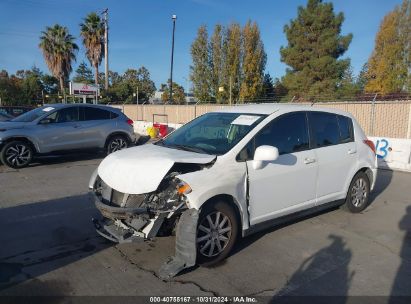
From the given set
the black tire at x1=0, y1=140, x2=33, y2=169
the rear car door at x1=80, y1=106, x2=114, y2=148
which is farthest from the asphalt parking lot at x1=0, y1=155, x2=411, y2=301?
the rear car door at x1=80, y1=106, x2=114, y2=148

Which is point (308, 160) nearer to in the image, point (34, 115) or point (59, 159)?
point (34, 115)

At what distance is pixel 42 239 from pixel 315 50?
123ft

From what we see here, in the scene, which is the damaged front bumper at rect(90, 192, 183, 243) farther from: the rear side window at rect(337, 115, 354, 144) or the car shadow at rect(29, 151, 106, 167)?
the car shadow at rect(29, 151, 106, 167)

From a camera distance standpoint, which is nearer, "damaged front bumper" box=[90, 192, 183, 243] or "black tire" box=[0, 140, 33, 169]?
"damaged front bumper" box=[90, 192, 183, 243]

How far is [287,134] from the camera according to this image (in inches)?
198

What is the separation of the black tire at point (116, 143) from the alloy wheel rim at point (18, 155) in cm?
229

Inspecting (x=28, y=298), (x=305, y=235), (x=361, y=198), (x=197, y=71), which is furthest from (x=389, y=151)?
(x=197, y=71)

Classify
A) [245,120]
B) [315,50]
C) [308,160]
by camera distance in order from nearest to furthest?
1. [245,120]
2. [308,160]
3. [315,50]

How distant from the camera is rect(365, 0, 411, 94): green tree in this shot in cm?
3881

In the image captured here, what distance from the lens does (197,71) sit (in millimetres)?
39000

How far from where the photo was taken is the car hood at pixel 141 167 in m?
3.99

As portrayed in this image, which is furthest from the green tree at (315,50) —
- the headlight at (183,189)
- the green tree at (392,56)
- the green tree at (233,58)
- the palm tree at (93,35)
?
the headlight at (183,189)

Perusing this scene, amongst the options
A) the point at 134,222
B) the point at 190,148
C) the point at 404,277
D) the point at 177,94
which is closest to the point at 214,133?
the point at 190,148

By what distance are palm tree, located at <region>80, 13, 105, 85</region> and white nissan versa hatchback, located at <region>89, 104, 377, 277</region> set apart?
1588 inches
